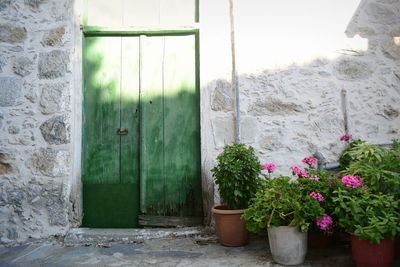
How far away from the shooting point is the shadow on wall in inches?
118

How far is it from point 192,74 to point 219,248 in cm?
159

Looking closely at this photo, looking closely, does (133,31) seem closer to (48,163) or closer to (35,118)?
(35,118)

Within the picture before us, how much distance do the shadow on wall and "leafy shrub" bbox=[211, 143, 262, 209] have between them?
340mm

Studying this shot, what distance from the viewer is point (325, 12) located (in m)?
3.09

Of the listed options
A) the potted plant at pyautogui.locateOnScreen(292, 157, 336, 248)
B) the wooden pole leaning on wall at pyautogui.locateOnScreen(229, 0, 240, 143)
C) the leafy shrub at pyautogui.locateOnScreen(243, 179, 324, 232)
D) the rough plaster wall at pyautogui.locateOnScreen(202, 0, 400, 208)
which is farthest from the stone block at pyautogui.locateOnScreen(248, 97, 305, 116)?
the leafy shrub at pyautogui.locateOnScreen(243, 179, 324, 232)

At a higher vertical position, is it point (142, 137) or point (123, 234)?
point (142, 137)

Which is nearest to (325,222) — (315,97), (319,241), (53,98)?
(319,241)

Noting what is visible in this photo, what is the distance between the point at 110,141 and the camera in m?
3.17

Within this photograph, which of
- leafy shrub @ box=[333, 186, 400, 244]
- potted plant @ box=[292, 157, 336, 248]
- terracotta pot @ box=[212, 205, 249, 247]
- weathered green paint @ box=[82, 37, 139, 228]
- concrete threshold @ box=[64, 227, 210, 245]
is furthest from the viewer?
weathered green paint @ box=[82, 37, 139, 228]

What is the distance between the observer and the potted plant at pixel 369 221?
1.86 metres

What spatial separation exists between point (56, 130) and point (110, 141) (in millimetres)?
479

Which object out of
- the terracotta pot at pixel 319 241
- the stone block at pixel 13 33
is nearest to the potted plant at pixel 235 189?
the terracotta pot at pixel 319 241

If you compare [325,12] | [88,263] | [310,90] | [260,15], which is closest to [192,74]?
[260,15]

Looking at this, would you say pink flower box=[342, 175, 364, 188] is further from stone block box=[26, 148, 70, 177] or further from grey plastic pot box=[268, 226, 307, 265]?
stone block box=[26, 148, 70, 177]
